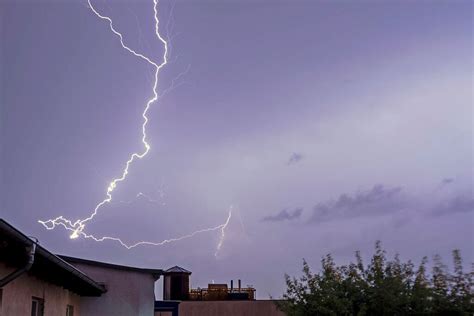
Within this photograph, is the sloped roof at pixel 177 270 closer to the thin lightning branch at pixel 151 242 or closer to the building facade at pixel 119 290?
the thin lightning branch at pixel 151 242

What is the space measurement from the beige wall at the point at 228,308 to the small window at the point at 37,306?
1555 cm

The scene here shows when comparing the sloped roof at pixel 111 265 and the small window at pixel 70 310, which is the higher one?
the sloped roof at pixel 111 265

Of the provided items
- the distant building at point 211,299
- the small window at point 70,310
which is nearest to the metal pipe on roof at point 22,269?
the small window at point 70,310

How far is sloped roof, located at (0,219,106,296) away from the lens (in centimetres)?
660

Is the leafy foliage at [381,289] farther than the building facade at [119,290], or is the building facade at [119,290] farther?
the building facade at [119,290]

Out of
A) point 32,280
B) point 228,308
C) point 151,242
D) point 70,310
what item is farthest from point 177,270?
point 32,280

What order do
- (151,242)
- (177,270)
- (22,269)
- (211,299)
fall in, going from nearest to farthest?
(22,269), (151,242), (211,299), (177,270)

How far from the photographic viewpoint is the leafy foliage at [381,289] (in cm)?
928

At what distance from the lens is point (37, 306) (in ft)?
31.7

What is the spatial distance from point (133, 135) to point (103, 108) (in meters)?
1.05

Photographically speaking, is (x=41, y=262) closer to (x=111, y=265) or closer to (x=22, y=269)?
(x=22, y=269)

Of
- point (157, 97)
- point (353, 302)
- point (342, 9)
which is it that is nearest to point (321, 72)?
point (342, 9)

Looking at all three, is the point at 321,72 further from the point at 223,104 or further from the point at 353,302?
the point at 353,302

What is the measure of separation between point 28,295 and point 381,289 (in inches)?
210
